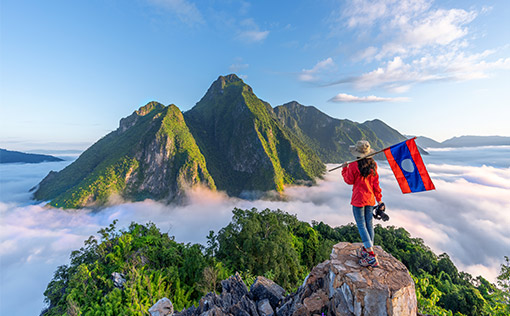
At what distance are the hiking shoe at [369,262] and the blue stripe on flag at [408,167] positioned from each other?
241 cm

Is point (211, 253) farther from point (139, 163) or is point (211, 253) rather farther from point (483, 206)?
point (483, 206)

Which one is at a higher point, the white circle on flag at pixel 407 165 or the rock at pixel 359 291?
the white circle on flag at pixel 407 165

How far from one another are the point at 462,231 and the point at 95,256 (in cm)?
16614

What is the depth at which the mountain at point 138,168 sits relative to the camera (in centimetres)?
10675

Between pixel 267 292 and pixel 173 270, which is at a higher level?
pixel 267 292

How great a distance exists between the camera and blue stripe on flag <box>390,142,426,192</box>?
600 centimetres

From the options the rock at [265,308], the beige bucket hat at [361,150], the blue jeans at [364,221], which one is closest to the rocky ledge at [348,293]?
the rock at [265,308]

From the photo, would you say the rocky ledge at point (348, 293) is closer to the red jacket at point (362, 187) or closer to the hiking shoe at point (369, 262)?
the hiking shoe at point (369, 262)

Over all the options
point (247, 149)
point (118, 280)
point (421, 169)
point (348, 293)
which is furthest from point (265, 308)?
point (247, 149)

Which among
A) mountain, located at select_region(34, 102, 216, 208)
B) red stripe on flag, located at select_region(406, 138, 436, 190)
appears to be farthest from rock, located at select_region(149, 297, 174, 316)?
mountain, located at select_region(34, 102, 216, 208)

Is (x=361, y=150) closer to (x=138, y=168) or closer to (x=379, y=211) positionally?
(x=379, y=211)

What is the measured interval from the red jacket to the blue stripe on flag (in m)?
1.23

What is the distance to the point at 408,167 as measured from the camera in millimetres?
6148

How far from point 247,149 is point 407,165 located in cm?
15477
